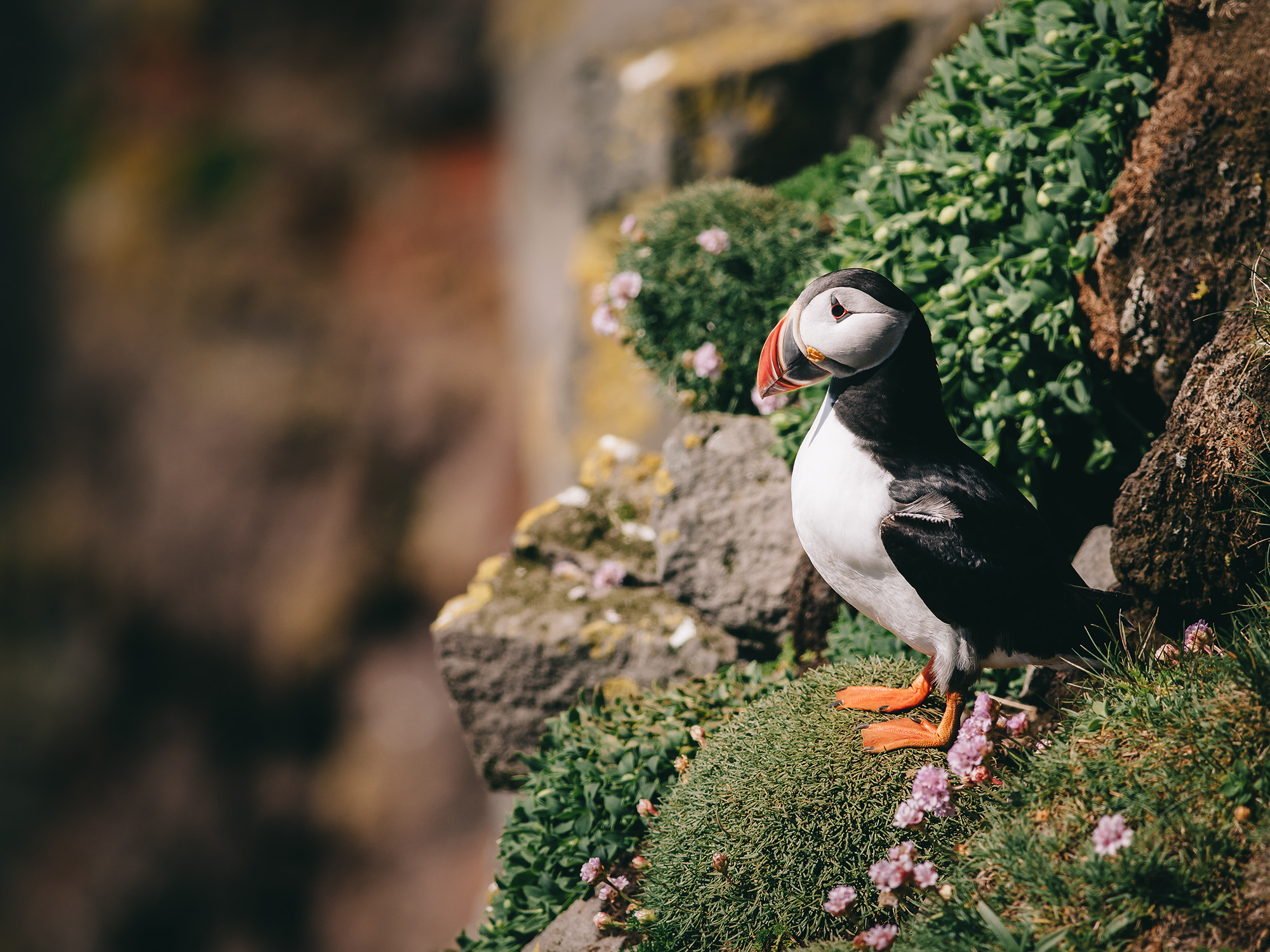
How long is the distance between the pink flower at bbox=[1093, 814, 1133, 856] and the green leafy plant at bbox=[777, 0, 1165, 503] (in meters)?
1.48

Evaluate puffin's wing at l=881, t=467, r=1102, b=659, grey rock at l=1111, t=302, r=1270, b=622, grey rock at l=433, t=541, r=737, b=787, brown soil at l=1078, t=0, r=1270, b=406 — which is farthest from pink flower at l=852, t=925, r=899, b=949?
brown soil at l=1078, t=0, r=1270, b=406

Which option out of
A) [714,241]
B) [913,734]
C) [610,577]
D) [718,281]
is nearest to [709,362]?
[718,281]

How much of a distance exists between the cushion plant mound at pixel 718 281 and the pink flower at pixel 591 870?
7.40ft

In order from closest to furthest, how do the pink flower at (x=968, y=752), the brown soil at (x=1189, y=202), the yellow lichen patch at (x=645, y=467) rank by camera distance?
the pink flower at (x=968, y=752) < the brown soil at (x=1189, y=202) < the yellow lichen patch at (x=645, y=467)

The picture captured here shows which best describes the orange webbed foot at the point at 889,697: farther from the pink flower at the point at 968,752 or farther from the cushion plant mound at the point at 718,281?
the cushion plant mound at the point at 718,281

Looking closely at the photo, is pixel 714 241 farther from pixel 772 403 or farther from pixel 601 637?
pixel 601 637

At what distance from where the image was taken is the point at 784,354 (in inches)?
101

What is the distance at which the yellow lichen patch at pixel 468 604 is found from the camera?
14.0ft

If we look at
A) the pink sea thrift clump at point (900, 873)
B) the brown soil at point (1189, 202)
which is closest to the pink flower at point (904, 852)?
the pink sea thrift clump at point (900, 873)

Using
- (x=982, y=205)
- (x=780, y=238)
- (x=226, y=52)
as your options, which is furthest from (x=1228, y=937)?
(x=226, y=52)

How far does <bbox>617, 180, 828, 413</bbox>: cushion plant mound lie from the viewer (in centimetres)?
439

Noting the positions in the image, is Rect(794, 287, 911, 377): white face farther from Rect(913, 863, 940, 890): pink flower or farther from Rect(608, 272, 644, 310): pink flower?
Rect(608, 272, 644, 310): pink flower

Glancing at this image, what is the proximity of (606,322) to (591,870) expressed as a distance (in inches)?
108

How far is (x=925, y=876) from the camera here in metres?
2.19
